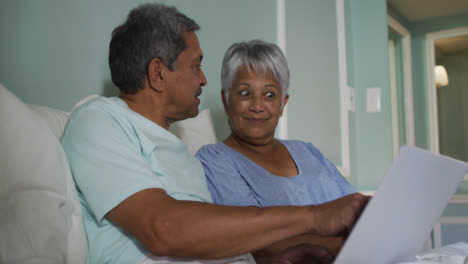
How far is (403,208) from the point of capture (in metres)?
0.70

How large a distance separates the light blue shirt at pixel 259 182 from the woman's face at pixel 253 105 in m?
0.10

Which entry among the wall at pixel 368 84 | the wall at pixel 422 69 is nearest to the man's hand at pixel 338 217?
the wall at pixel 368 84

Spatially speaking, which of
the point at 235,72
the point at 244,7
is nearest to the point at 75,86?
the point at 235,72

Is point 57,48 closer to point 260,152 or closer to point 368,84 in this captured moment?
point 260,152

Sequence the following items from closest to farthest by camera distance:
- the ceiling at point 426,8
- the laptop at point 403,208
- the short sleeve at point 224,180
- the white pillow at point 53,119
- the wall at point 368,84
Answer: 1. the laptop at point 403,208
2. the white pillow at point 53,119
3. the short sleeve at point 224,180
4. the wall at point 368,84
5. the ceiling at point 426,8

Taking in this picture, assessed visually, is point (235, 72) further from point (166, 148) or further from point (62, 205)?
point (62, 205)

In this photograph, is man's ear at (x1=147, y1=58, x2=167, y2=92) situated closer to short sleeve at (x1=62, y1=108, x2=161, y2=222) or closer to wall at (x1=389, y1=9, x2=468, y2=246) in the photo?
short sleeve at (x1=62, y1=108, x2=161, y2=222)

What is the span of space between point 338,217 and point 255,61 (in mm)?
720

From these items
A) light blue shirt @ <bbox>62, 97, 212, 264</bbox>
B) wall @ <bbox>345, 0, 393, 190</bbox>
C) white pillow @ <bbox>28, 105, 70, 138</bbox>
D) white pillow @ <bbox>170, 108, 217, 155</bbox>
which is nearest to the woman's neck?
white pillow @ <bbox>170, 108, 217, 155</bbox>

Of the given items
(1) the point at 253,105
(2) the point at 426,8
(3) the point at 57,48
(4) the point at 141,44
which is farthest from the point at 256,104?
(2) the point at 426,8

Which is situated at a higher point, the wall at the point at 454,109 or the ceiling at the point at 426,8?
the ceiling at the point at 426,8

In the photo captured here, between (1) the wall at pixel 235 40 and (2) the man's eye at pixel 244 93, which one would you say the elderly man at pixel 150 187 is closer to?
(1) the wall at pixel 235 40

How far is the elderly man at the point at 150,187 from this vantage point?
68 cm

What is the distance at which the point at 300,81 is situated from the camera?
2600 millimetres
